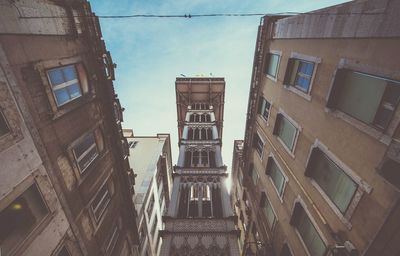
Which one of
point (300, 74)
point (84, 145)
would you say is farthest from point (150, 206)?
point (300, 74)

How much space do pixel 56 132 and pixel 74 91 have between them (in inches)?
97.5

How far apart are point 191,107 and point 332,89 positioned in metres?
36.1

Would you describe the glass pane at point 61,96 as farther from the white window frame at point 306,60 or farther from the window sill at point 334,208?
the window sill at point 334,208

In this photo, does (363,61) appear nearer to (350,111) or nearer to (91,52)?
(350,111)

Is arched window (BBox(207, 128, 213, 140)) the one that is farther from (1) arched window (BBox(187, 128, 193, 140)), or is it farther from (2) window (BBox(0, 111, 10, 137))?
(2) window (BBox(0, 111, 10, 137))

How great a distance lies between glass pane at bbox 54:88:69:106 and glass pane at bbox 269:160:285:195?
11870 millimetres

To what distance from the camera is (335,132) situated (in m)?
7.16

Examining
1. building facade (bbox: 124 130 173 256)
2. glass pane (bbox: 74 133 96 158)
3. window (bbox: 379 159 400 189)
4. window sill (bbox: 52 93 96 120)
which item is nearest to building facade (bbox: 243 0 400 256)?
window (bbox: 379 159 400 189)

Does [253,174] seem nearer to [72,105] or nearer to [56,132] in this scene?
[72,105]

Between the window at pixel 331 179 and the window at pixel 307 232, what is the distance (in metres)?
1.96

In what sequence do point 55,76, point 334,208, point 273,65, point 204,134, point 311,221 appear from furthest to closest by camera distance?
point 204,134, point 273,65, point 311,221, point 55,76, point 334,208

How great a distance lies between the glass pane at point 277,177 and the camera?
38.4 feet

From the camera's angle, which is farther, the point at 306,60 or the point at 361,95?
the point at 306,60

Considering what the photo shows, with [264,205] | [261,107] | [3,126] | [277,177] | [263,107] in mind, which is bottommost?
[264,205]
